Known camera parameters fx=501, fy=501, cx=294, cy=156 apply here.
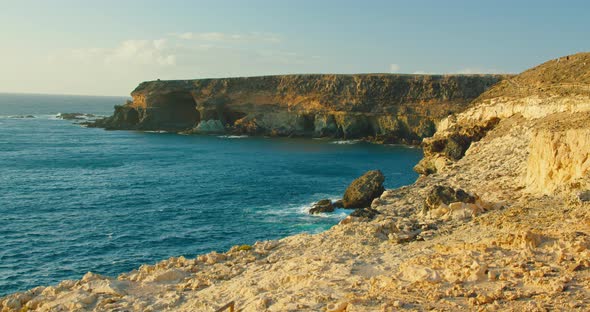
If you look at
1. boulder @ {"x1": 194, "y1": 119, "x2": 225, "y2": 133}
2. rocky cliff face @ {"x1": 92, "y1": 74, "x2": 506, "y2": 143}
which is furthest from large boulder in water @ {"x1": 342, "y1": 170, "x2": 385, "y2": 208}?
boulder @ {"x1": 194, "y1": 119, "x2": 225, "y2": 133}

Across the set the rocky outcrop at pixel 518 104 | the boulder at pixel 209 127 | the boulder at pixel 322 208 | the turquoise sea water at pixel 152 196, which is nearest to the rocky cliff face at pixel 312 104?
the boulder at pixel 209 127

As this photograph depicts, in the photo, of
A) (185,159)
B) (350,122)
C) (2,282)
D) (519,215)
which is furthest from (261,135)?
(519,215)

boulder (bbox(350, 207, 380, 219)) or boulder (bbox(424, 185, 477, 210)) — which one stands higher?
boulder (bbox(424, 185, 477, 210))

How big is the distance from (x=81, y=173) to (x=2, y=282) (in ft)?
92.2

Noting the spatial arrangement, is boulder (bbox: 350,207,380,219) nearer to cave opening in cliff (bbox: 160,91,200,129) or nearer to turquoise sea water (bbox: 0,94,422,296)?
turquoise sea water (bbox: 0,94,422,296)

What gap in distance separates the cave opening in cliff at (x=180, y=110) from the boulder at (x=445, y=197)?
77120mm

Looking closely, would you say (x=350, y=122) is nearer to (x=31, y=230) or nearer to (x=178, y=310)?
(x=31, y=230)

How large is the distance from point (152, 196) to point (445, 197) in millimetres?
24864

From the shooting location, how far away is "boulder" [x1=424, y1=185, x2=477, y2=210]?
70.8 feet

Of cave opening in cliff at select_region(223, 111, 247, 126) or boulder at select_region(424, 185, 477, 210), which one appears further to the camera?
cave opening in cliff at select_region(223, 111, 247, 126)

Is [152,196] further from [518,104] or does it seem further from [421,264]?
[421,264]

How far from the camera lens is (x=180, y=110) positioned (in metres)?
97.9

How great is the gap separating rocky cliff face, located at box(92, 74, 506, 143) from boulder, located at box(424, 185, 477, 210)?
5391 cm

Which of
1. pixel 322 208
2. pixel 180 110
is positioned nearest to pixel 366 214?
pixel 322 208
